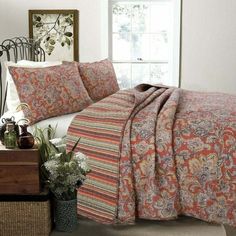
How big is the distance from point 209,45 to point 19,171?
136 inches

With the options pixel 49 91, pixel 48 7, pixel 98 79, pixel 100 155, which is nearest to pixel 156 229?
pixel 100 155

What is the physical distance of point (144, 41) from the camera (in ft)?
16.2

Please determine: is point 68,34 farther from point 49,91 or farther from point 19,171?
point 19,171

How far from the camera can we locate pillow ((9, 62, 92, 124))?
9.41 feet

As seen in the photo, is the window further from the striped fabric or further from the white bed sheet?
the striped fabric

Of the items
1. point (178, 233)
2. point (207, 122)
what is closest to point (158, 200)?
point (178, 233)

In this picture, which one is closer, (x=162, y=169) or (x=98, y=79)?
(x=162, y=169)

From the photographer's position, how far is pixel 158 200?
2.27 metres

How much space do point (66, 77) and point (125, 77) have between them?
6.44ft

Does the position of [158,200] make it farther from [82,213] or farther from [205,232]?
[82,213]

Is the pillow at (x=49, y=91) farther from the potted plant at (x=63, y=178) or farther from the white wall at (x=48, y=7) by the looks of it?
the white wall at (x=48, y=7)

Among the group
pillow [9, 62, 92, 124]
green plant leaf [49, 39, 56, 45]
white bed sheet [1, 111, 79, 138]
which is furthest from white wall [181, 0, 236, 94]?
white bed sheet [1, 111, 79, 138]

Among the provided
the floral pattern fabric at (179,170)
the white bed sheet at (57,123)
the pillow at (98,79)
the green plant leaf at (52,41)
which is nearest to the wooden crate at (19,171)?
the floral pattern fabric at (179,170)

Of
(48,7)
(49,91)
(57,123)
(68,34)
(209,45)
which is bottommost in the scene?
(57,123)
